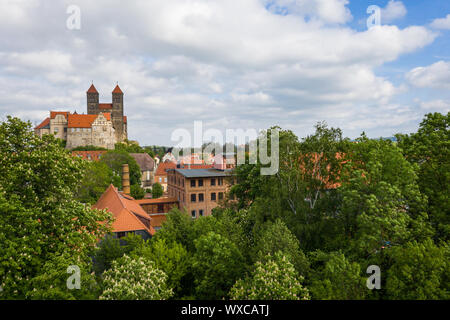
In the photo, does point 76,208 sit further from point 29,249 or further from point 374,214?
point 374,214

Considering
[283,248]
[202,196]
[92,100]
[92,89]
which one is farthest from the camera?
[92,100]

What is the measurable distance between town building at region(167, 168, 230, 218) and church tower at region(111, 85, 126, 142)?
375 feet

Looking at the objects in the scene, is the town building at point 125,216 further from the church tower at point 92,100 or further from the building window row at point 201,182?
the church tower at point 92,100

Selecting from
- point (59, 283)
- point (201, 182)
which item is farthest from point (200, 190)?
point (59, 283)

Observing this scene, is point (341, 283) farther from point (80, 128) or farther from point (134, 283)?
point (80, 128)

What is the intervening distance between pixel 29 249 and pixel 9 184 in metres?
4.00

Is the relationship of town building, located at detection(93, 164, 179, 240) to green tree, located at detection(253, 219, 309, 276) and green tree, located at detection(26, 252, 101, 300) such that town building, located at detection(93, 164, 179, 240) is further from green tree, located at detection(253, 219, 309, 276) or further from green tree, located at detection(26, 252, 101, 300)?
green tree, located at detection(253, 219, 309, 276)

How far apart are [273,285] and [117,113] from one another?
16277 cm

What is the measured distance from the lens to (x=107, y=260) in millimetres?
22484

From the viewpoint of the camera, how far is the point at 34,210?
17172 millimetres

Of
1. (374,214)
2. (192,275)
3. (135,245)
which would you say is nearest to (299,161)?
(374,214)

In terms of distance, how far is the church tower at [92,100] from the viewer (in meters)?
160

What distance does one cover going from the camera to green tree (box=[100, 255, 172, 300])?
609 inches
